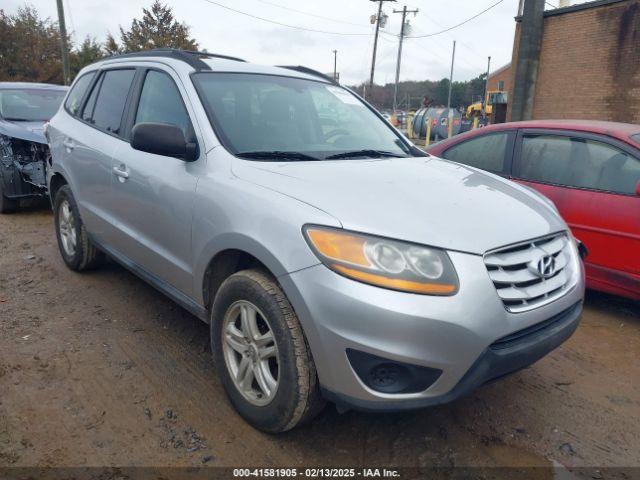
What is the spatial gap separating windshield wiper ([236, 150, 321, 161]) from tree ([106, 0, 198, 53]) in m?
27.5

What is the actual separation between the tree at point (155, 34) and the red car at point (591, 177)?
2637cm

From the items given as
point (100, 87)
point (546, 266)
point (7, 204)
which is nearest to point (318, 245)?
point (546, 266)

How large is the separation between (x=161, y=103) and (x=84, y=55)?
28507 mm

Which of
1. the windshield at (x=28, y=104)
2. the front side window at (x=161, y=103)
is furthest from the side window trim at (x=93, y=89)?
the windshield at (x=28, y=104)

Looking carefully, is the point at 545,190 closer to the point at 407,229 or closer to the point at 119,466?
the point at 407,229

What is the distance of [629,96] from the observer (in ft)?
41.0

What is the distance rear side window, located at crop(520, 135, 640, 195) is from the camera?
3.93 metres

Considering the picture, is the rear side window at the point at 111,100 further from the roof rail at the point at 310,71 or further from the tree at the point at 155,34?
the tree at the point at 155,34

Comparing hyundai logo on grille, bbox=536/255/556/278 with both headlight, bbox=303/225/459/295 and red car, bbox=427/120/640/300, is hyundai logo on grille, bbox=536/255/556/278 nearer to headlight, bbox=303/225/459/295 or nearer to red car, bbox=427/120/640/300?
headlight, bbox=303/225/459/295

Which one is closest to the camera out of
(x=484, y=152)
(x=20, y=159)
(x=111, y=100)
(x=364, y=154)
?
(x=364, y=154)

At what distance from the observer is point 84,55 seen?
27.7 m

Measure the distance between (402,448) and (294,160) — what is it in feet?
5.06

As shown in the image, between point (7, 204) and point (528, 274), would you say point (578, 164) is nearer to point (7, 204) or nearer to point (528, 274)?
point (528, 274)

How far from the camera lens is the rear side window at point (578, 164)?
3934 millimetres
